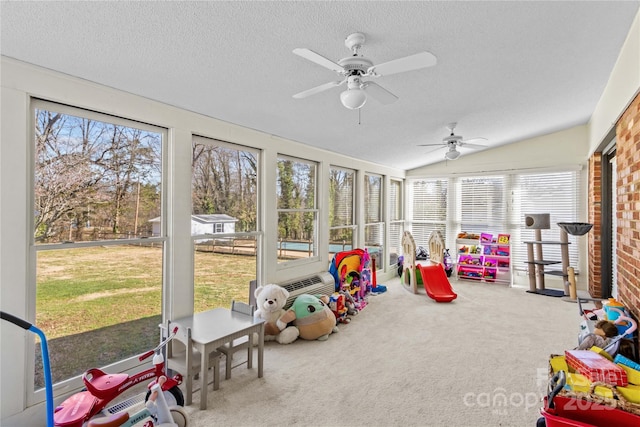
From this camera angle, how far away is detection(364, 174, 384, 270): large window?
586 centimetres

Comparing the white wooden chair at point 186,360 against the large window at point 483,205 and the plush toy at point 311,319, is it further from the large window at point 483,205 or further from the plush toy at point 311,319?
the large window at point 483,205

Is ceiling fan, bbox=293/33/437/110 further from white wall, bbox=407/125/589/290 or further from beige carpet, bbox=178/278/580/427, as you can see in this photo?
white wall, bbox=407/125/589/290

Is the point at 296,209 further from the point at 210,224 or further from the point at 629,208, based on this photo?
the point at 629,208

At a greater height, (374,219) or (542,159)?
(542,159)

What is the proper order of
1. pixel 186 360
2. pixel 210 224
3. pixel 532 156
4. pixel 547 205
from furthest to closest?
pixel 532 156 < pixel 547 205 < pixel 210 224 < pixel 186 360

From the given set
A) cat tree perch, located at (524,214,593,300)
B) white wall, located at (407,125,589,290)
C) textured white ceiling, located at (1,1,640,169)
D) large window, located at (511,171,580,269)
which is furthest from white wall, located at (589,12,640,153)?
large window, located at (511,171,580,269)

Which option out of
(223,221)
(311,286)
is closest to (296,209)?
(311,286)

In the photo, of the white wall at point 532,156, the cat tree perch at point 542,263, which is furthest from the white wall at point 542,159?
the cat tree perch at point 542,263

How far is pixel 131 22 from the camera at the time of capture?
5.25 feet

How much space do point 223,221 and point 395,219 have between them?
4.51 metres

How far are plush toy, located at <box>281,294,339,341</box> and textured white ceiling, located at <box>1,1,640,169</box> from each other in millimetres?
1964

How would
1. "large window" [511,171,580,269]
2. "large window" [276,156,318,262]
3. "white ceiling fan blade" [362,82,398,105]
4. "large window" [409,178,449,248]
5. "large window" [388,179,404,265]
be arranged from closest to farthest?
"white ceiling fan blade" [362,82,398,105] < "large window" [276,156,318,262] < "large window" [511,171,580,269] < "large window" [388,179,404,265] < "large window" [409,178,449,248]

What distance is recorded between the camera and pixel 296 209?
166 inches

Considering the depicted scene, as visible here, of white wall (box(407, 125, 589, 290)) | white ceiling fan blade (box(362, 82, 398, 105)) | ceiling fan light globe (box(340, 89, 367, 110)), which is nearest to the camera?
ceiling fan light globe (box(340, 89, 367, 110))
